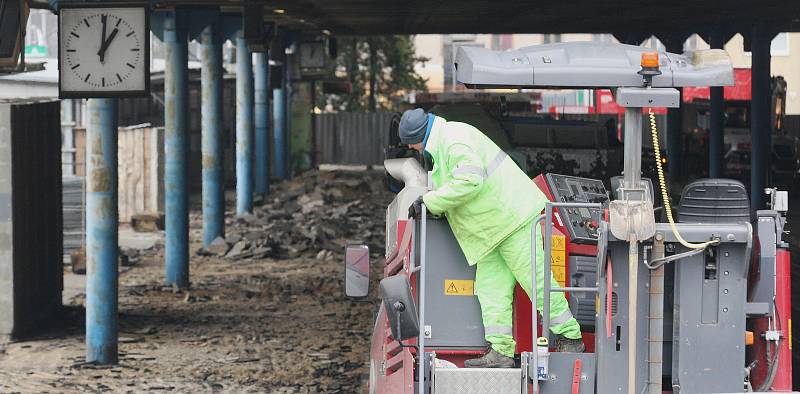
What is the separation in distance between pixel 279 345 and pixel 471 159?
9.12 m

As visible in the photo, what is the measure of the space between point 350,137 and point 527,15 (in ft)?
78.9

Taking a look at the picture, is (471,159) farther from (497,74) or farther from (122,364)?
(122,364)

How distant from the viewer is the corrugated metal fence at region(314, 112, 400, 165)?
177 feet

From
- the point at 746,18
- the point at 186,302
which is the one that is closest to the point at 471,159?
the point at 186,302

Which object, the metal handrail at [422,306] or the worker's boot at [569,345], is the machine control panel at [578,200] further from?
the metal handrail at [422,306]

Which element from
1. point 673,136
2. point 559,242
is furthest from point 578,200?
point 673,136

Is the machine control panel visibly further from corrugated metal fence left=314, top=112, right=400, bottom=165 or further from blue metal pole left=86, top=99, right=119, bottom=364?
corrugated metal fence left=314, top=112, right=400, bottom=165

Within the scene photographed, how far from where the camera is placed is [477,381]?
721 centimetres

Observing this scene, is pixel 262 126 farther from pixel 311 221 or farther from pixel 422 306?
pixel 422 306

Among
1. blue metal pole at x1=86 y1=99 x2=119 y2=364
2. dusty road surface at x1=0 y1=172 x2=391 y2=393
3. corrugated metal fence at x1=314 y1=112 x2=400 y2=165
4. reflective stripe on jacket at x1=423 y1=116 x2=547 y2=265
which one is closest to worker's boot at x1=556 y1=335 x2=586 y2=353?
reflective stripe on jacket at x1=423 y1=116 x2=547 y2=265

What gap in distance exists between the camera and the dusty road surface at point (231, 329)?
14500 millimetres

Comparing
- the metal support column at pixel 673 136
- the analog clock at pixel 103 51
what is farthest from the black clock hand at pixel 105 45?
the metal support column at pixel 673 136

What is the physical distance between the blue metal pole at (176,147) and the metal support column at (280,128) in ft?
69.5

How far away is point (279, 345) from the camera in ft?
54.3
